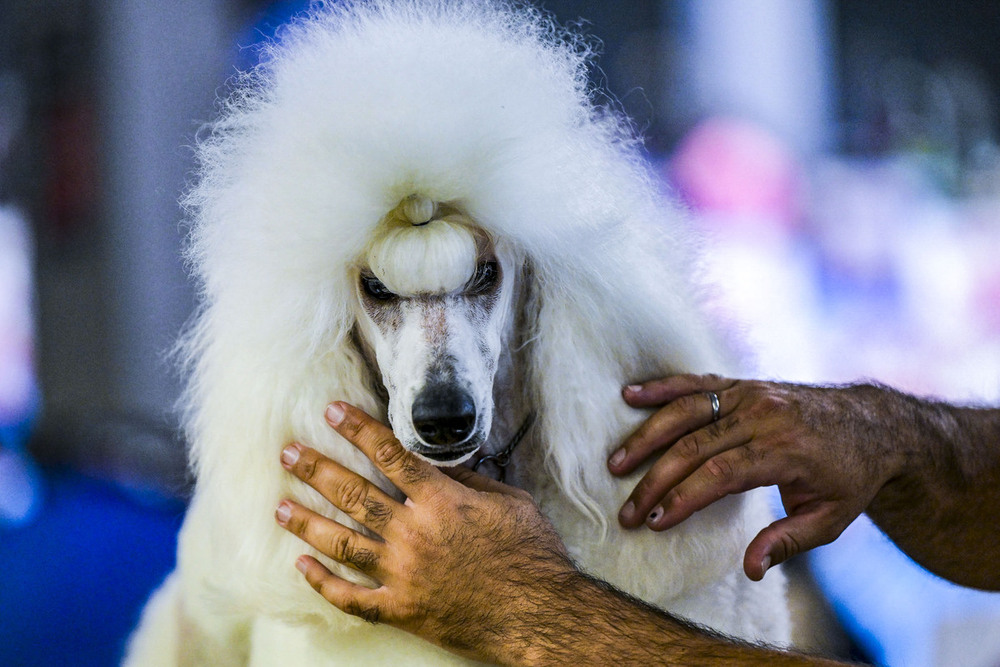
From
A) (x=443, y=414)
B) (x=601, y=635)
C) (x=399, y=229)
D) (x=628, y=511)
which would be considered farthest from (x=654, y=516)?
(x=399, y=229)

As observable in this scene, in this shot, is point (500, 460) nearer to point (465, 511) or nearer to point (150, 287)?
point (465, 511)

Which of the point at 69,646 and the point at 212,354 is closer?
the point at 212,354

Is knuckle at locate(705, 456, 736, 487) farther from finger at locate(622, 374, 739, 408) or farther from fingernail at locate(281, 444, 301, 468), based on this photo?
fingernail at locate(281, 444, 301, 468)

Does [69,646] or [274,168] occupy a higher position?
[274,168]

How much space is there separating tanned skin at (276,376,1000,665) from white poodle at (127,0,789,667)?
0.09ft

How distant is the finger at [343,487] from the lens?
0.70 m

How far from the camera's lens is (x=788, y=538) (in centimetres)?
77

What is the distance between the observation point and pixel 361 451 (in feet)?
2.36

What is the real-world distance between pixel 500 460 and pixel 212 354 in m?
0.29

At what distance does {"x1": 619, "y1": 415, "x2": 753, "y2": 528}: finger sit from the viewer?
2.39 ft

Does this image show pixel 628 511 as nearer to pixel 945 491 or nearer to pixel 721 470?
pixel 721 470

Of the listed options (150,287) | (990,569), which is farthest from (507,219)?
(990,569)

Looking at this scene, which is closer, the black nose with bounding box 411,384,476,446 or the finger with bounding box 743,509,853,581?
the black nose with bounding box 411,384,476,446

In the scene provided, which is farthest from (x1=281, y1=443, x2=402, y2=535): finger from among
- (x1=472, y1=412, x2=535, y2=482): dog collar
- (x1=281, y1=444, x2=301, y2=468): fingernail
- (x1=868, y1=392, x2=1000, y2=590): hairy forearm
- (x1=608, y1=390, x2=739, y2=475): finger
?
(x1=868, y1=392, x2=1000, y2=590): hairy forearm
